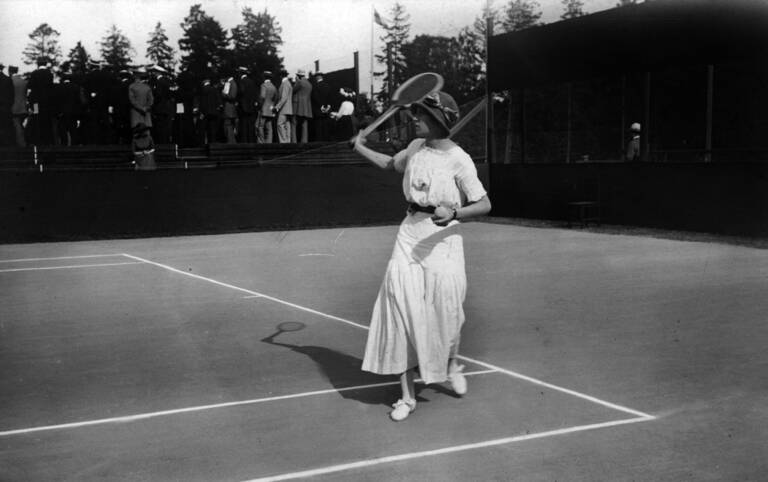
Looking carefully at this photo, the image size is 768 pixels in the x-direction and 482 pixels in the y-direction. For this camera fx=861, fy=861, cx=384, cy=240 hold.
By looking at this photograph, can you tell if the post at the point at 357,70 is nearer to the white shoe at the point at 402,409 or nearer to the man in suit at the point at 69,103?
the man in suit at the point at 69,103

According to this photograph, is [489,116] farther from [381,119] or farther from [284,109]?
[381,119]

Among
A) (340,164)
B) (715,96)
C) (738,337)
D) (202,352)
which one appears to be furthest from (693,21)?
(202,352)

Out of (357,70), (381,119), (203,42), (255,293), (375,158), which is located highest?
(203,42)

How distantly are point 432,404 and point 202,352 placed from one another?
2.71 meters

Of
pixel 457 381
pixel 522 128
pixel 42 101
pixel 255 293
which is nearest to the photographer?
pixel 457 381

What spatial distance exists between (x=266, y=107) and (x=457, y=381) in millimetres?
19501

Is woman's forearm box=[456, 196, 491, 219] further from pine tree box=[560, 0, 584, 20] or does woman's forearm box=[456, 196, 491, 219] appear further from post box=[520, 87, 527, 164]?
pine tree box=[560, 0, 584, 20]

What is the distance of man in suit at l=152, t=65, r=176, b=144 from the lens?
76.9 ft

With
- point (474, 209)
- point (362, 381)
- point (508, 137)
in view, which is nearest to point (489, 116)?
point (508, 137)

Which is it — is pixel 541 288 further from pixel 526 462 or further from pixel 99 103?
pixel 99 103

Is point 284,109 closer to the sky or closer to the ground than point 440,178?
closer to the sky

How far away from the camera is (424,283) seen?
5.66m

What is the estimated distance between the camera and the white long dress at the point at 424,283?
18.3 feet

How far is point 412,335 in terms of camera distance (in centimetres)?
557
